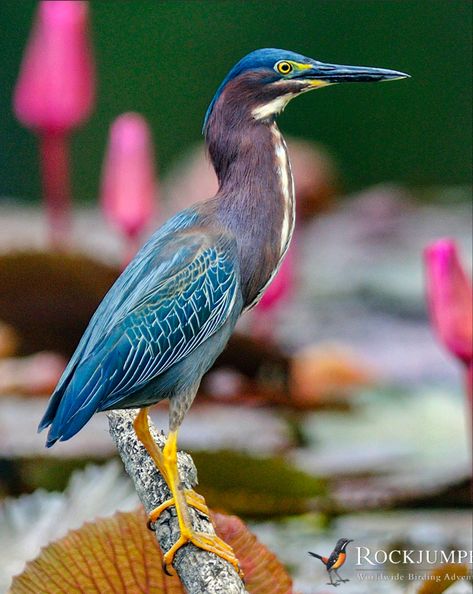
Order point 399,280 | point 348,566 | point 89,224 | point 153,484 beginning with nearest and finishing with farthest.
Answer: point 153,484 → point 348,566 → point 399,280 → point 89,224

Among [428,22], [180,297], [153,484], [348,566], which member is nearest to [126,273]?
[180,297]

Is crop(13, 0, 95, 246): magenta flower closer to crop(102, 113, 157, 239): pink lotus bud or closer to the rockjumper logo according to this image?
crop(102, 113, 157, 239): pink lotus bud

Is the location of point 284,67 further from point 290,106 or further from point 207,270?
point 290,106

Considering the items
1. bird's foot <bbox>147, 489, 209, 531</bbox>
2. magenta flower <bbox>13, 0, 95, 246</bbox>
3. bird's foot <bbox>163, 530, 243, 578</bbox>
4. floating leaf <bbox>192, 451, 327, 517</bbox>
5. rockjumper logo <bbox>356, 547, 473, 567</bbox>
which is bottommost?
bird's foot <bbox>163, 530, 243, 578</bbox>

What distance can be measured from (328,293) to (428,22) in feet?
6.86

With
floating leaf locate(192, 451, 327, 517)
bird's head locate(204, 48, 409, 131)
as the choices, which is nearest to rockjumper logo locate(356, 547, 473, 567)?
floating leaf locate(192, 451, 327, 517)

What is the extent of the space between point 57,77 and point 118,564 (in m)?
0.93

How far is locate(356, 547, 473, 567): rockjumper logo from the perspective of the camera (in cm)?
125

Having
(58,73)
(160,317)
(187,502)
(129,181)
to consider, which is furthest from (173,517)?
(58,73)

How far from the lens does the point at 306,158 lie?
3217mm

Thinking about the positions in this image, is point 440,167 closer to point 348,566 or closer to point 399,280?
point 399,280

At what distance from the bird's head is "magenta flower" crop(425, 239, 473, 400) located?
0.31 m

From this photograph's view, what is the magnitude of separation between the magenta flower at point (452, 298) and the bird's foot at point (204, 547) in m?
0.39

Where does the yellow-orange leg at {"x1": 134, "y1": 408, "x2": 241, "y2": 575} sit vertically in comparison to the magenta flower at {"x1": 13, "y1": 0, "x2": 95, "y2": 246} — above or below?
below
